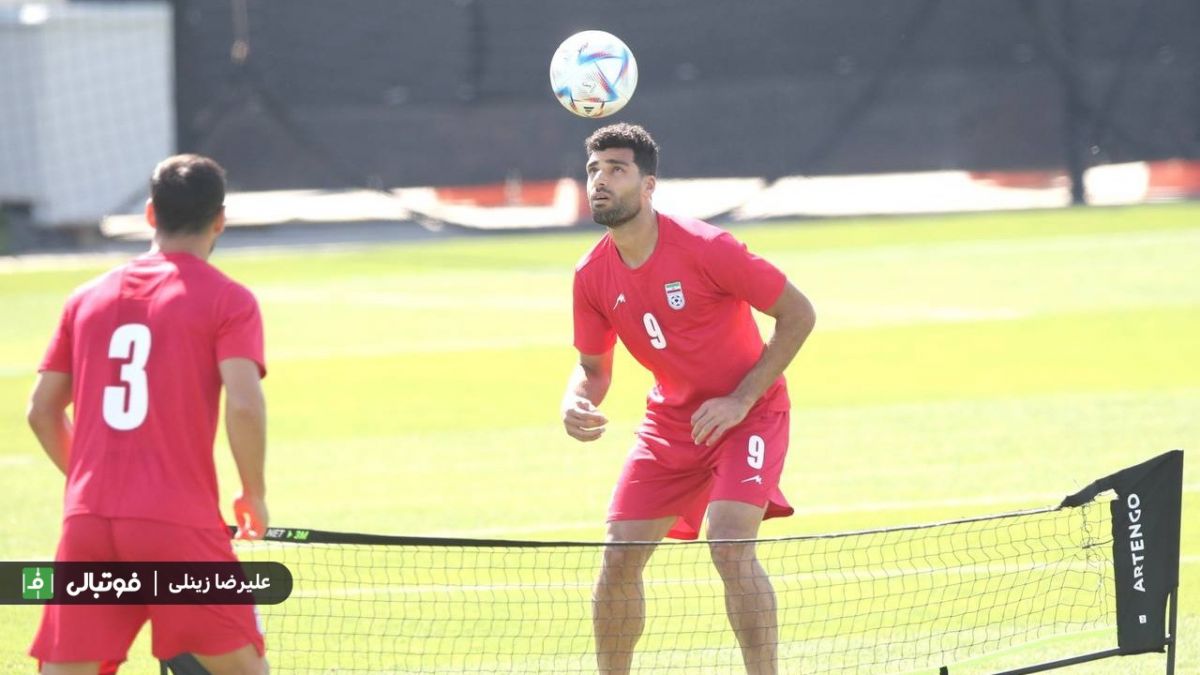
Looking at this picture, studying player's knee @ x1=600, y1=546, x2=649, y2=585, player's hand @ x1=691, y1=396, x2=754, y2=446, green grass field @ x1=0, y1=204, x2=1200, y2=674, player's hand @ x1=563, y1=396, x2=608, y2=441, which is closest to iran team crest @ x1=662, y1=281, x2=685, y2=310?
player's hand @ x1=691, y1=396, x2=754, y2=446

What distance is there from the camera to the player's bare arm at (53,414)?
5.92m

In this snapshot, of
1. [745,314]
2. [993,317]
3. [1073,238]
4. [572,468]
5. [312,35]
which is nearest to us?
[745,314]

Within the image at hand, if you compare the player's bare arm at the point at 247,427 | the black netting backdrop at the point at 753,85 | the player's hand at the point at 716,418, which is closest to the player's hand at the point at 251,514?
the player's bare arm at the point at 247,427

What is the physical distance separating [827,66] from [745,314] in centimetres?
3028

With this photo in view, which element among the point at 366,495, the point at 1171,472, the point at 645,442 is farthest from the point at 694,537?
the point at 366,495

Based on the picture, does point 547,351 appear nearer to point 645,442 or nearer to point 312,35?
point 645,442

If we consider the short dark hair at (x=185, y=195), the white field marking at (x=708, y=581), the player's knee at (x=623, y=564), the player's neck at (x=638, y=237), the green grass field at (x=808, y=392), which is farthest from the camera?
the green grass field at (x=808, y=392)

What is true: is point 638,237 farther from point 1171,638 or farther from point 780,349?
point 1171,638

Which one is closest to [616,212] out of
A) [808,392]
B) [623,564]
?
[623,564]

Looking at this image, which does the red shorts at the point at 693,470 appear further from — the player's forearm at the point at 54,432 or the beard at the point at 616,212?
the player's forearm at the point at 54,432

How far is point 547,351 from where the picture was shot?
65.2ft

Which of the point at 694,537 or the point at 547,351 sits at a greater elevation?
the point at 547,351

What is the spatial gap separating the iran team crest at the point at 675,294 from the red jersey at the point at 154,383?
99.6 inches

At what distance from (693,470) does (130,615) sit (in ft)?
9.83
